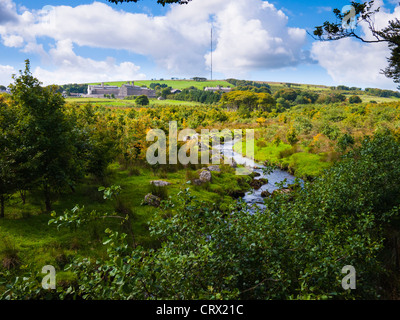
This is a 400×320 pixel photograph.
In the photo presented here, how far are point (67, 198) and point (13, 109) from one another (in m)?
4.11

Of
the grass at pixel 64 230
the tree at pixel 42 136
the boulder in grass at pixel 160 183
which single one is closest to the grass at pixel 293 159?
the boulder in grass at pixel 160 183

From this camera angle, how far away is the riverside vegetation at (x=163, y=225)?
3623mm

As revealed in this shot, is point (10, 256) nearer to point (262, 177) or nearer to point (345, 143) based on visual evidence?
point (262, 177)

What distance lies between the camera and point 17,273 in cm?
657

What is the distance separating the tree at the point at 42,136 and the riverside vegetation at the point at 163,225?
40mm

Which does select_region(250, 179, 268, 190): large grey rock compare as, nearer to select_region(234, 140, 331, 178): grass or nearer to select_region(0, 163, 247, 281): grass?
select_region(234, 140, 331, 178): grass

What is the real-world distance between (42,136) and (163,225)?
654 centimetres

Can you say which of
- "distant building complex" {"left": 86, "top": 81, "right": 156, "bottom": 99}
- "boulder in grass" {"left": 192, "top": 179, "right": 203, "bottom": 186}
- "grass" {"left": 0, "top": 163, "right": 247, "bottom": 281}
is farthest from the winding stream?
"distant building complex" {"left": 86, "top": 81, "right": 156, "bottom": 99}

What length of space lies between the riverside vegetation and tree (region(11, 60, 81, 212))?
4 centimetres

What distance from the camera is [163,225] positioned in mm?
4375

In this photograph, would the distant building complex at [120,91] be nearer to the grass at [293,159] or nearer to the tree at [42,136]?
the grass at [293,159]
